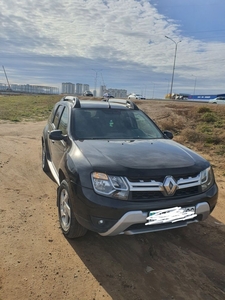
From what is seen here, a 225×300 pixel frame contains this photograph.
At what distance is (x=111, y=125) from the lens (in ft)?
14.2

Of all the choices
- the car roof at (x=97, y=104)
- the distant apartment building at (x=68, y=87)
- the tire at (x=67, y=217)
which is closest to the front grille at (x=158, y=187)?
the tire at (x=67, y=217)

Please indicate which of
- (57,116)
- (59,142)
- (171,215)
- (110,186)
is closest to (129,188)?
(110,186)

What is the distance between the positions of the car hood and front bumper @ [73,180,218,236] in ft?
0.99

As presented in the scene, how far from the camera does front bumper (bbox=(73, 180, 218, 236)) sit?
2752mm

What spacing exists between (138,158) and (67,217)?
1204 mm

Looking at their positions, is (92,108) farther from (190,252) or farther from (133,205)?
(190,252)

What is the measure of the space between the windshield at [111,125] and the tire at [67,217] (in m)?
0.84

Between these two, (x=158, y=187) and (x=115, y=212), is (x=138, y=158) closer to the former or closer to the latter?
(x=158, y=187)

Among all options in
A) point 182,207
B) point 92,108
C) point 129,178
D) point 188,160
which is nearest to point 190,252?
point 182,207

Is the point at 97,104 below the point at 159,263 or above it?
above

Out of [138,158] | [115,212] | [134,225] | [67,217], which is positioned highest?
[138,158]

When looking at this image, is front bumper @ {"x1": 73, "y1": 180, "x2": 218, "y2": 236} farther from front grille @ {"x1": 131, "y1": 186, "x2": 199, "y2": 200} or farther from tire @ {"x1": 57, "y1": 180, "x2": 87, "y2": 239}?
tire @ {"x1": 57, "y1": 180, "x2": 87, "y2": 239}

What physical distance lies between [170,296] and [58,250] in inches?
55.0

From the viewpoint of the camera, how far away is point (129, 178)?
2807mm
